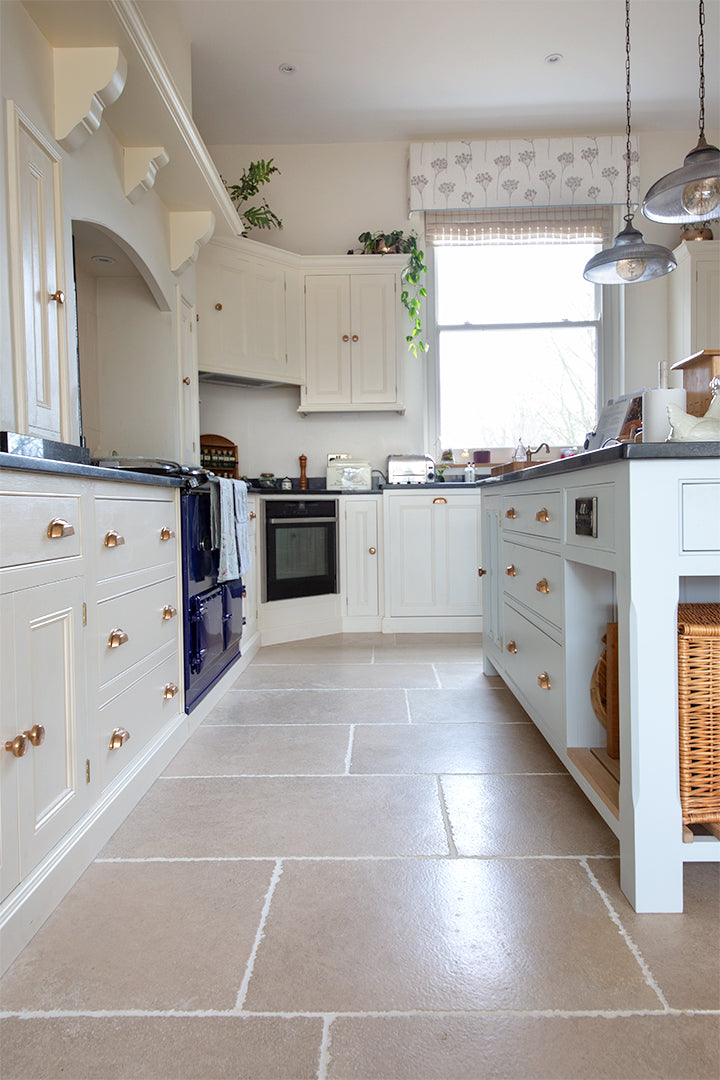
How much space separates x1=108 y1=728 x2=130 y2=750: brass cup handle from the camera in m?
1.65

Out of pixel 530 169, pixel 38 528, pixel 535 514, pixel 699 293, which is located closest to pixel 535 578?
pixel 535 514

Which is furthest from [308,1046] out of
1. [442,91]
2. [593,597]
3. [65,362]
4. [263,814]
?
[442,91]

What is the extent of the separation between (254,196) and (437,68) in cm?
145

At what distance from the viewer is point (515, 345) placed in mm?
4918

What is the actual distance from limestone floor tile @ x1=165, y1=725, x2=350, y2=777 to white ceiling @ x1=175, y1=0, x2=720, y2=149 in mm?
3389

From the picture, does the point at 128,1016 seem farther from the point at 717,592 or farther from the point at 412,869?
the point at 717,592

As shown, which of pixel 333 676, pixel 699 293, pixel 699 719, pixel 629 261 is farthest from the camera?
pixel 699 293

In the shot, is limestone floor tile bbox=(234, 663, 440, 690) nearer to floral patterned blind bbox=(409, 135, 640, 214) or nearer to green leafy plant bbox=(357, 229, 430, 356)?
green leafy plant bbox=(357, 229, 430, 356)

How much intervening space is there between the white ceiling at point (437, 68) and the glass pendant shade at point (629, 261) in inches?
63.0

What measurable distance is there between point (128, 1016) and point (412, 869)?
1.98 feet

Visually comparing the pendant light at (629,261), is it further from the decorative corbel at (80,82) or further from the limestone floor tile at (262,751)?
the limestone floor tile at (262,751)

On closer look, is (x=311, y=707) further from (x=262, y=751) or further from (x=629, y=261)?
(x=629, y=261)

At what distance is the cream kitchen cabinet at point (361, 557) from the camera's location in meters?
4.30

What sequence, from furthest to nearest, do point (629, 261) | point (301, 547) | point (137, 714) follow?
point (301, 547)
point (629, 261)
point (137, 714)
